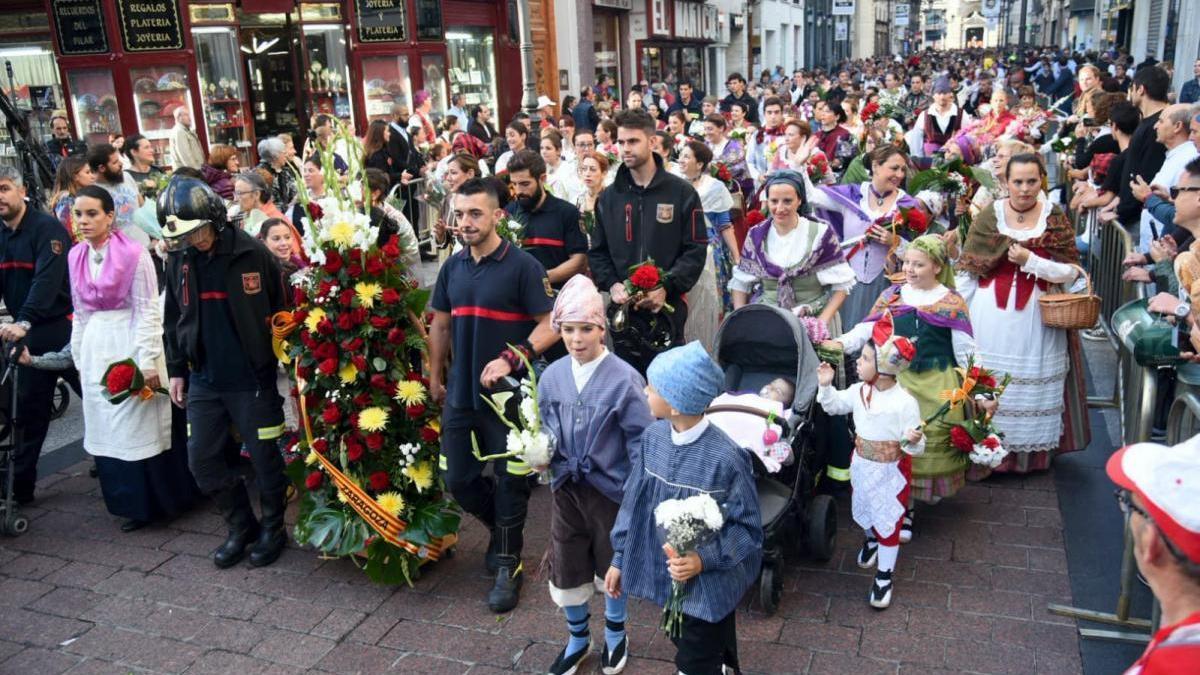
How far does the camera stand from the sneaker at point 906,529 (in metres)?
5.54

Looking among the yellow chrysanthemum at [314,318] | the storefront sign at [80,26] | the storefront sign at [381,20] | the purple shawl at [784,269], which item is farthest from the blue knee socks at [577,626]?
the storefront sign at [381,20]

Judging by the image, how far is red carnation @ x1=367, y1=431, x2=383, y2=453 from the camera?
17.1 ft

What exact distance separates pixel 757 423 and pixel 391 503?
2012mm

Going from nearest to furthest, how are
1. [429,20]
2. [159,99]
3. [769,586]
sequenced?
[769,586], [159,99], [429,20]

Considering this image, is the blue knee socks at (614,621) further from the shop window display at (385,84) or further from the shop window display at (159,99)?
the shop window display at (385,84)

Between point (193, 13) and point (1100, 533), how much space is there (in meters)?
16.1

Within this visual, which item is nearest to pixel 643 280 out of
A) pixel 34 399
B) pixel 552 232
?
pixel 552 232

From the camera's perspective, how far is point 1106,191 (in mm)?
8820

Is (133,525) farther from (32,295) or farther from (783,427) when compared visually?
(783,427)

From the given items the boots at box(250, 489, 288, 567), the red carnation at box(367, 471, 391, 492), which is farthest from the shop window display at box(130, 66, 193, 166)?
the red carnation at box(367, 471, 391, 492)

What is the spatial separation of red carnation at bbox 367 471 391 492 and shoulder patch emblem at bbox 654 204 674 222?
2.54 meters

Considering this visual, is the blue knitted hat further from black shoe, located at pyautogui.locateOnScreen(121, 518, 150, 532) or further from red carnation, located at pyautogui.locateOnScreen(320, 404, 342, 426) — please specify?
black shoe, located at pyautogui.locateOnScreen(121, 518, 150, 532)

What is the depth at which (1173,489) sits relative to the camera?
2.08 meters

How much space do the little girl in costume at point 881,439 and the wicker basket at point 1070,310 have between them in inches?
56.9
